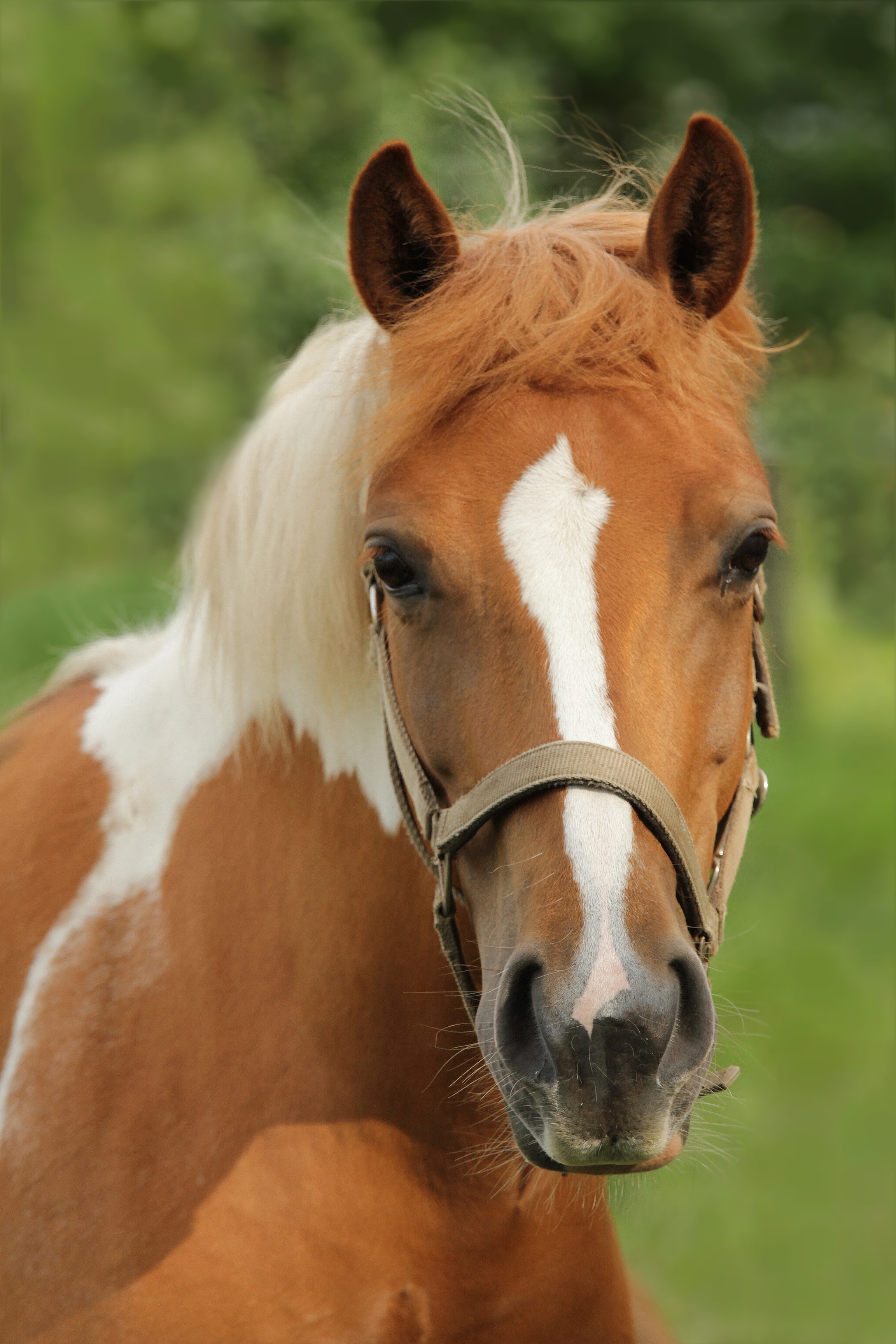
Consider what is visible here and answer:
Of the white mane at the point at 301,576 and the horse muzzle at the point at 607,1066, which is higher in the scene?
the white mane at the point at 301,576

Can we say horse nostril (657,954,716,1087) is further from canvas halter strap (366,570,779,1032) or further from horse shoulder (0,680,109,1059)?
horse shoulder (0,680,109,1059)

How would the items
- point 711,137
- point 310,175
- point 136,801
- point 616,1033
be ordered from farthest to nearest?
point 310,175 → point 136,801 → point 711,137 → point 616,1033

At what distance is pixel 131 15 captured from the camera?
8.19m

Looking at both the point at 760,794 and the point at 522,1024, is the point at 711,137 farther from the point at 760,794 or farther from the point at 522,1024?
the point at 522,1024

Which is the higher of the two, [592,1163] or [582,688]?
[582,688]

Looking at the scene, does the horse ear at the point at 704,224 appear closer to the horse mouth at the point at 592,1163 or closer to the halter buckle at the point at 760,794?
the halter buckle at the point at 760,794

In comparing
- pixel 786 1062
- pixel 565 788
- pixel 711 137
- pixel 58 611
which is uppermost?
pixel 711 137

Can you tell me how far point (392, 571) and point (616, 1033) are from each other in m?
0.72

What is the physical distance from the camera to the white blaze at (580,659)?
1332 millimetres

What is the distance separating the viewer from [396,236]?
1.81 m

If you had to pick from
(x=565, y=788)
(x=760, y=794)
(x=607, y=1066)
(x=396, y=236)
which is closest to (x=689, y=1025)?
(x=607, y=1066)

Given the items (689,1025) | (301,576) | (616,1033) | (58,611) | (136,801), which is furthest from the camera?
(58,611)

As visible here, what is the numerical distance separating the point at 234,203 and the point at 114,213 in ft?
8.30

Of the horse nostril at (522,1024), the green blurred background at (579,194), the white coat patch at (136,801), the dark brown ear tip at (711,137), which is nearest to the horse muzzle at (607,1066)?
the horse nostril at (522,1024)
